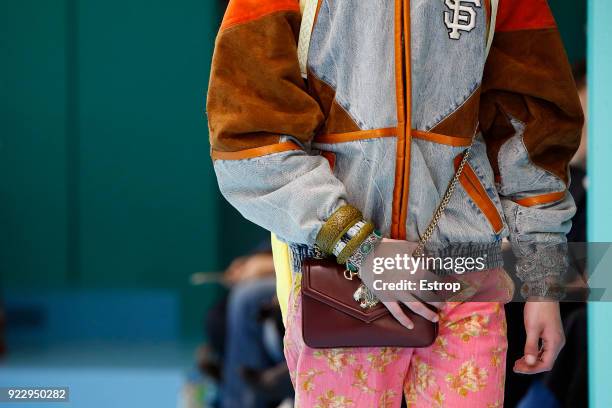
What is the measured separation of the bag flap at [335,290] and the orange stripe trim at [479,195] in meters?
0.21

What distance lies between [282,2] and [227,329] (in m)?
2.94

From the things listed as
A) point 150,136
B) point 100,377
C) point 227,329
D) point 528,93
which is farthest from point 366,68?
point 150,136

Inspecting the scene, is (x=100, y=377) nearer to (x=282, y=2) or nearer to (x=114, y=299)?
(x=114, y=299)

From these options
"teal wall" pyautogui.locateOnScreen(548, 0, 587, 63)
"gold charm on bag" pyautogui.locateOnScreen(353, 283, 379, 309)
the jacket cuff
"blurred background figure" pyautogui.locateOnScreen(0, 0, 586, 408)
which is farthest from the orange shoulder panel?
"blurred background figure" pyautogui.locateOnScreen(0, 0, 586, 408)

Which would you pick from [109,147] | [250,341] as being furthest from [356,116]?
[109,147]

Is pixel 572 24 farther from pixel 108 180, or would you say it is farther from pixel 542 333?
pixel 542 333

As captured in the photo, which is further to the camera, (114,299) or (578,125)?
(114,299)

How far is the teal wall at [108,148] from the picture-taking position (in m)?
5.98

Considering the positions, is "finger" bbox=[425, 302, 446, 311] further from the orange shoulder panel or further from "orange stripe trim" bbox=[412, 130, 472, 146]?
the orange shoulder panel

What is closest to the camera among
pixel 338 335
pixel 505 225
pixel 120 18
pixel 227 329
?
pixel 338 335

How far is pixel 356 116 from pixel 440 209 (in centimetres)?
18

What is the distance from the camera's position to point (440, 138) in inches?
56.1

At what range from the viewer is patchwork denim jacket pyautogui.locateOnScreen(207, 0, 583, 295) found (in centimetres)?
139

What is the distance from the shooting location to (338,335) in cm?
138
